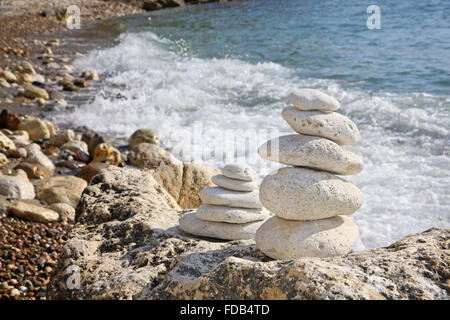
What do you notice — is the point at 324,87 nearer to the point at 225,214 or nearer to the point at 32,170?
the point at 32,170

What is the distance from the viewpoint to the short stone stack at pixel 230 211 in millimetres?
3836

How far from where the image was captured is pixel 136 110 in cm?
1105

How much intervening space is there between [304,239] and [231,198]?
2.79 ft

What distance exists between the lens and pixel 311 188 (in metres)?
3.23

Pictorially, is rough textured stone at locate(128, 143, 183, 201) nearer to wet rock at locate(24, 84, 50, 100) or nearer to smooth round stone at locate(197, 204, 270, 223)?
smooth round stone at locate(197, 204, 270, 223)

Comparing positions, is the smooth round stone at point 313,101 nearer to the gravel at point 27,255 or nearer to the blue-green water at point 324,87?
the blue-green water at point 324,87

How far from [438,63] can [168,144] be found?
7496mm

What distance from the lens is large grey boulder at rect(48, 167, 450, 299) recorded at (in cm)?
237

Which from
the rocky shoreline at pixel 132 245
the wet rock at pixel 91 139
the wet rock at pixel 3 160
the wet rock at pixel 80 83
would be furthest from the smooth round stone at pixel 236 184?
the wet rock at pixel 80 83

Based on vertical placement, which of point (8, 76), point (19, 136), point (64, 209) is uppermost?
point (8, 76)

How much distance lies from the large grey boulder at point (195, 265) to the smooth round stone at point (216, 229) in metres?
0.09

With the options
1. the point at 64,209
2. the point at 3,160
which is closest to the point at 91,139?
the point at 3,160
